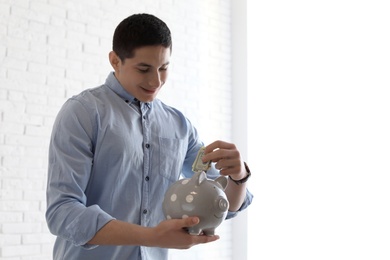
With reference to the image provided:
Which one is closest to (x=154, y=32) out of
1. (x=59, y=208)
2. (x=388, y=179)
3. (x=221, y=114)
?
(x=59, y=208)

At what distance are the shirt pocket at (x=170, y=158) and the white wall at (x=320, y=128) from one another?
2591 mm

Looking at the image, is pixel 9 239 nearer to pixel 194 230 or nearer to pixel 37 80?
pixel 37 80

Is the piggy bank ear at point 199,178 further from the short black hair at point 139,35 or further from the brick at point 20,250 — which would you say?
the brick at point 20,250

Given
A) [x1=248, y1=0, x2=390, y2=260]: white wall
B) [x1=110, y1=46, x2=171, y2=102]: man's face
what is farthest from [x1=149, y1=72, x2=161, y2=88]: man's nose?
[x1=248, y1=0, x2=390, y2=260]: white wall

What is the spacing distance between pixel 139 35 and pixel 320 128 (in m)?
3.02

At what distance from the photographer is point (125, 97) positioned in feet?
6.50

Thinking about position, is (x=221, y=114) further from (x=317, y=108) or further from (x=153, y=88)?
(x=153, y=88)

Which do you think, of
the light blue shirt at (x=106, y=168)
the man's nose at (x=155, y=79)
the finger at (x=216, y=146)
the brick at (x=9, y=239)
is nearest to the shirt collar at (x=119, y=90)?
the light blue shirt at (x=106, y=168)

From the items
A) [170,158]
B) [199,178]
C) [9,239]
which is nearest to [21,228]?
[9,239]

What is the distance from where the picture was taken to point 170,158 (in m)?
1.99

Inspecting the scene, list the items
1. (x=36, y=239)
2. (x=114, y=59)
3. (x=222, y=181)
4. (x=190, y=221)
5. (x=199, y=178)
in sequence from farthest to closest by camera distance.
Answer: (x=36, y=239), (x=114, y=59), (x=222, y=181), (x=199, y=178), (x=190, y=221)

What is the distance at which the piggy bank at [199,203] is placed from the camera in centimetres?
166

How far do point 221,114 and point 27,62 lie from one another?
190cm

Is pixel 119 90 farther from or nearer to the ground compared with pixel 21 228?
farther from the ground
